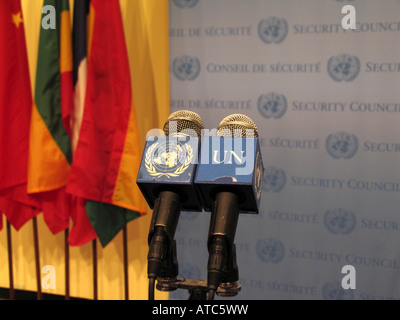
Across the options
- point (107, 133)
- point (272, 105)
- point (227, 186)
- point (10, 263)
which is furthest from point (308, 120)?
point (10, 263)

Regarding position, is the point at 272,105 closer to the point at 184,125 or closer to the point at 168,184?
the point at 184,125

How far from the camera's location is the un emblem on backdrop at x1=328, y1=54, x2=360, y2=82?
2.10m

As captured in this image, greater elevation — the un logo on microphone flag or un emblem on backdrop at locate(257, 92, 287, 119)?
un emblem on backdrop at locate(257, 92, 287, 119)

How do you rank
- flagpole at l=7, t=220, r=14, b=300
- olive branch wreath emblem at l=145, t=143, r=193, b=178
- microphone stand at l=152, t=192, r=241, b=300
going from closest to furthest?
1. microphone stand at l=152, t=192, r=241, b=300
2. olive branch wreath emblem at l=145, t=143, r=193, b=178
3. flagpole at l=7, t=220, r=14, b=300

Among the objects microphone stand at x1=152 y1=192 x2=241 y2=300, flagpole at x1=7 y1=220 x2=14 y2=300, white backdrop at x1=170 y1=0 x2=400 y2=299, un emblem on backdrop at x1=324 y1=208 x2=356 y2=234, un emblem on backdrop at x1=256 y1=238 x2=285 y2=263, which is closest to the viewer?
microphone stand at x1=152 y1=192 x2=241 y2=300

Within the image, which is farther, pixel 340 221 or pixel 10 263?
pixel 10 263

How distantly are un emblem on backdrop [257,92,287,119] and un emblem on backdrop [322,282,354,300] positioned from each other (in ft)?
3.22

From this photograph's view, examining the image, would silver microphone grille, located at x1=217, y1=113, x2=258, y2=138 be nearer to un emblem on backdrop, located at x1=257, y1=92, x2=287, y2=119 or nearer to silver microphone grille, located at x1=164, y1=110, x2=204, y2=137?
silver microphone grille, located at x1=164, y1=110, x2=204, y2=137

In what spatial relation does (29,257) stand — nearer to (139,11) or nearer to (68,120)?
(68,120)

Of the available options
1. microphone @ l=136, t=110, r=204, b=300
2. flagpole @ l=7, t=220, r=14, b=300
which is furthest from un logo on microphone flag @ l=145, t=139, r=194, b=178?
flagpole @ l=7, t=220, r=14, b=300

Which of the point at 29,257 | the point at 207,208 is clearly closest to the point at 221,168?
the point at 207,208

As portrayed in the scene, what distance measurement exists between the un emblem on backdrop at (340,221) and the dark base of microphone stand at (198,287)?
134 cm

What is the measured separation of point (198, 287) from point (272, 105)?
55.9 inches

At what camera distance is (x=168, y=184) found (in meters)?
1.02
